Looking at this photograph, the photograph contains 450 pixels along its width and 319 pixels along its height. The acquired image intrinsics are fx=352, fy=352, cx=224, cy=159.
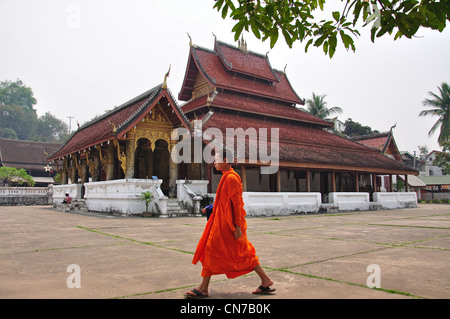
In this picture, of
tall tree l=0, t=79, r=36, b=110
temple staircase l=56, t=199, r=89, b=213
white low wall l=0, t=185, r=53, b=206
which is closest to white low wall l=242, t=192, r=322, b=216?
temple staircase l=56, t=199, r=89, b=213

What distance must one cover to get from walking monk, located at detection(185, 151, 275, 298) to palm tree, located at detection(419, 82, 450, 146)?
42.8m

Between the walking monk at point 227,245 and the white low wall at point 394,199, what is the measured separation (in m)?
18.3

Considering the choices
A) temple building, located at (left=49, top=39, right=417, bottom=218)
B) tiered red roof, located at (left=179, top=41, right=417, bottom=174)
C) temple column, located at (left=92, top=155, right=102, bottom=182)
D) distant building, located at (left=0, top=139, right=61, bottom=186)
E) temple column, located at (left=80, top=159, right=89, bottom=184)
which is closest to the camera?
temple building, located at (left=49, top=39, right=417, bottom=218)

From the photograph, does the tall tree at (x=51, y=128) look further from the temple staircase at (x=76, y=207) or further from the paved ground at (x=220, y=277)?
the paved ground at (x=220, y=277)

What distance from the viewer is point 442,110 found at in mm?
40094

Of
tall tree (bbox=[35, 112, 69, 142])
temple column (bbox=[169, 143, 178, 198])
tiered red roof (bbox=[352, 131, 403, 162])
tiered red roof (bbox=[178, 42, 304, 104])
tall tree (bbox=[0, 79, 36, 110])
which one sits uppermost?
tall tree (bbox=[0, 79, 36, 110])

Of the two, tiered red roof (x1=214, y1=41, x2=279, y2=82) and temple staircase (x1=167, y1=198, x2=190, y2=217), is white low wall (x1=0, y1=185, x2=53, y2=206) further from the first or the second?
temple staircase (x1=167, y1=198, x2=190, y2=217)

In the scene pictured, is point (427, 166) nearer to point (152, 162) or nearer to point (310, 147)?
point (310, 147)

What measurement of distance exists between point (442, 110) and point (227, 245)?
44.9 meters

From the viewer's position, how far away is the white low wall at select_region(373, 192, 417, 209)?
1967cm

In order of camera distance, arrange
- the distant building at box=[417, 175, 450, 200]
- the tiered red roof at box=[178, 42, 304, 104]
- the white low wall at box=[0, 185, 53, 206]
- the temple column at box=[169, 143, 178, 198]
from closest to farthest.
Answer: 1. the temple column at box=[169, 143, 178, 198]
2. the tiered red roof at box=[178, 42, 304, 104]
3. the white low wall at box=[0, 185, 53, 206]
4. the distant building at box=[417, 175, 450, 200]

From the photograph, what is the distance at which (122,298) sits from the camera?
2.88 meters

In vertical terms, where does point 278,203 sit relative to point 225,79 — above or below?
below

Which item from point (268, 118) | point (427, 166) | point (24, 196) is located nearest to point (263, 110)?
point (268, 118)
